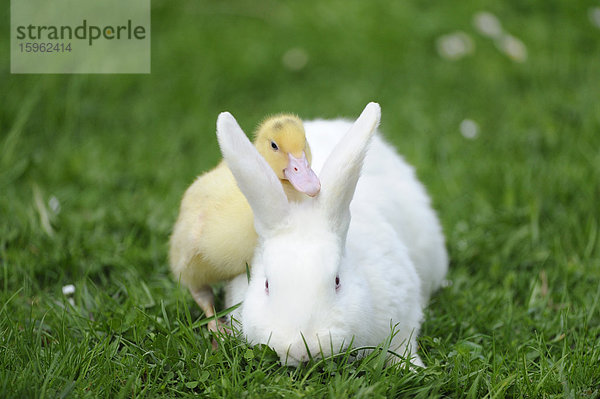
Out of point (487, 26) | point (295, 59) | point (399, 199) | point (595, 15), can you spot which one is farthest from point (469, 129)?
point (399, 199)

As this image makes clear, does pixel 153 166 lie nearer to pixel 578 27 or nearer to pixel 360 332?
pixel 360 332

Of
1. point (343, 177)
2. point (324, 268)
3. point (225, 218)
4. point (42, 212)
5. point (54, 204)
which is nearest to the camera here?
point (324, 268)

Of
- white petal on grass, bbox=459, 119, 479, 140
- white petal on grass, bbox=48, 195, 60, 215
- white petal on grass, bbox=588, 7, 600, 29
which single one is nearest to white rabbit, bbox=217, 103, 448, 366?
white petal on grass, bbox=48, 195, 60, 215

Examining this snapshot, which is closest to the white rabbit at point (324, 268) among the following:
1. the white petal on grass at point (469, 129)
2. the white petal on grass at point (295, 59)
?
the white petal on grass at point (469, 129)

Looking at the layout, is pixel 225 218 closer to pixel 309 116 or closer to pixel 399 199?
pixel 399 199

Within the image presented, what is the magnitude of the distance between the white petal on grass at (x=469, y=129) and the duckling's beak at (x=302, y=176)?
3.21 metres

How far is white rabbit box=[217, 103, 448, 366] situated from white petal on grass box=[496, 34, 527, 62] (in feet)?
12.9

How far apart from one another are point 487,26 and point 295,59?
1.81m

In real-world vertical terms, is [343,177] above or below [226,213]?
above

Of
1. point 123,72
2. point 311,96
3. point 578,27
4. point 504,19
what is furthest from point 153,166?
point 578,27

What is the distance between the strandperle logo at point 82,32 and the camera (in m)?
5.67

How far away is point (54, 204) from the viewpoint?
4.50 m

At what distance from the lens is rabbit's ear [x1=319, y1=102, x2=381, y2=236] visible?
2621 mm

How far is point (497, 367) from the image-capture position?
9.45 ft
